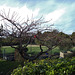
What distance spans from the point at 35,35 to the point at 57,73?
Result: 155 centimetres

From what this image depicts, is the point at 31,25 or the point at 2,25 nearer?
the point at 31,25

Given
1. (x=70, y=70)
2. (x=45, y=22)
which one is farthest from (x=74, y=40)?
(x=70, y=70)

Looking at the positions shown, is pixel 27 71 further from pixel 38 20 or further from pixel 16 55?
pixel 16 55

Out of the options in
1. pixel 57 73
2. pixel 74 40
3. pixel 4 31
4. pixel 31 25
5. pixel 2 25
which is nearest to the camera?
pixel 57 73

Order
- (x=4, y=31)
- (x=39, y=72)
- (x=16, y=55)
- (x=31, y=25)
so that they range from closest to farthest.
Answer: (x=39, y=72), (x=31, y=25), (x=4, y=31), (x=16, y=55)

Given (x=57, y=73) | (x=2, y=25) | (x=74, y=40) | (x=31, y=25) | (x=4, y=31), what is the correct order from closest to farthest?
(x=57, y=73) → (x=31, y=25) → (x=4, y=31) → (x=2, y=25) → (x=74, y=40)

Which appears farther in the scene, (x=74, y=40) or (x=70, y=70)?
(x=74, y=40)

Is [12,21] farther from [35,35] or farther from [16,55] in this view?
[16,55]

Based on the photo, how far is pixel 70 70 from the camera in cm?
217

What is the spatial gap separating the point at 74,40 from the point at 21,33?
9.81m

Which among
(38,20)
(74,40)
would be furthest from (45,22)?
(74,40)

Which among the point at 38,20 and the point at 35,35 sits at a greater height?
the point at 38,20

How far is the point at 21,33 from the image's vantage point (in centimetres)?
329

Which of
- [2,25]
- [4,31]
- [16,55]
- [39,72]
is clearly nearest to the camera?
[39,72]
